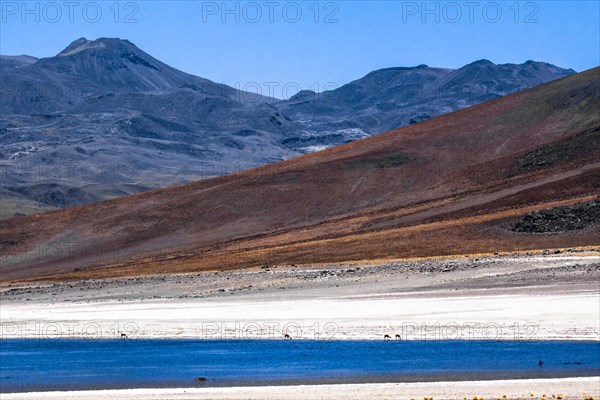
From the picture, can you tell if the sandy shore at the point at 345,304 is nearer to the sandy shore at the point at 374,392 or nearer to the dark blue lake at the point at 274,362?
the dark blue lake at the point at 274,362

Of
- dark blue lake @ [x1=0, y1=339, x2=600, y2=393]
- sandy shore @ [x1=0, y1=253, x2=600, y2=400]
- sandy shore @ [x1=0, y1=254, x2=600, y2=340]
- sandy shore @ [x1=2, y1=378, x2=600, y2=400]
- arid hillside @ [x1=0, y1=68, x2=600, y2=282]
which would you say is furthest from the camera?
arid hillside @ [x1=0, y1=68, x2=600, y2=282]

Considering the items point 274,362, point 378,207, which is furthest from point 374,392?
point 378,207

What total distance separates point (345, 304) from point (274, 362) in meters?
10.1

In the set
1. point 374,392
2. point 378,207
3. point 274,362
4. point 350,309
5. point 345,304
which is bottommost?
point 374,392

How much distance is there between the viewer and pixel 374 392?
23.4 meters

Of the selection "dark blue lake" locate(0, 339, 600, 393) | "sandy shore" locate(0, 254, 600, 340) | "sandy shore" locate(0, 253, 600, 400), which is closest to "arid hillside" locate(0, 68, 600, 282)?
"sandy shore" locate(0, 254, 600, 340)

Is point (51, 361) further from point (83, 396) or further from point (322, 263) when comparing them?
point (322, 263)

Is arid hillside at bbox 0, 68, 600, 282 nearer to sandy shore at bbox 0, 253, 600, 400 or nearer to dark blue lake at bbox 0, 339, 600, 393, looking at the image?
sandy shore at bbox 0, 253, 600, 400

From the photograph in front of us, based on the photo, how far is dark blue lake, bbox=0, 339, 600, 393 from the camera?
86.5ft

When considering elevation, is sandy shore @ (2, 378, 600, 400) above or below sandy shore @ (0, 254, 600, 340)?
below

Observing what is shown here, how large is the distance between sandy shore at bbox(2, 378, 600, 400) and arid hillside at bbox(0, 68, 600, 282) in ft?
102

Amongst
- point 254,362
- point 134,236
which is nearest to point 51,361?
point 254,362

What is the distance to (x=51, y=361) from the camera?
3086 cm

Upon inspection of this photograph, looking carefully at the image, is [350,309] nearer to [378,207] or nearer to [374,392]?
[374,392]
